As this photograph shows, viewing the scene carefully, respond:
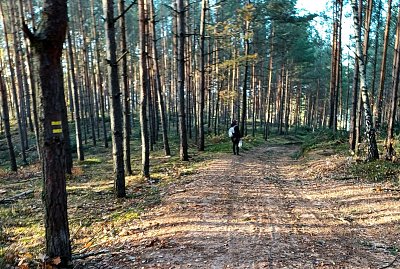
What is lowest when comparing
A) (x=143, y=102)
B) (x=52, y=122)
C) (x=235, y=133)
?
(x=235, y=133)

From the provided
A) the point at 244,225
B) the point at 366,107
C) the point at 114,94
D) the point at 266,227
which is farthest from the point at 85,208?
the point at 366,107

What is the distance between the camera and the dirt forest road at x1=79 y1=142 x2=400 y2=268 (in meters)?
5.16

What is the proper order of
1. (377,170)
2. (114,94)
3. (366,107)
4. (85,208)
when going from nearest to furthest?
(85,208), (114,94), (377,170), (366,107)

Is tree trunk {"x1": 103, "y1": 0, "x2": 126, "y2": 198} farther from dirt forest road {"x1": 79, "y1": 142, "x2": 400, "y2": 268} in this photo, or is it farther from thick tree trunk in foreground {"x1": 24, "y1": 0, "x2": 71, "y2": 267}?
thick tree trunk in foreground {"x1": 24, "y1": 0, "x2": 71, "y2": 267}

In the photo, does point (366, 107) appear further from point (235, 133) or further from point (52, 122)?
point (52, 122)

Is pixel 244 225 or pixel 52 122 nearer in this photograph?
pixel 52 122

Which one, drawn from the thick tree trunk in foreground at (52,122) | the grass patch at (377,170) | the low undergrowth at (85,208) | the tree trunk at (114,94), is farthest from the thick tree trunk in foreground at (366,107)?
the thick tree trunk in foreground at (52,122)

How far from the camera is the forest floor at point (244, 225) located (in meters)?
5.20

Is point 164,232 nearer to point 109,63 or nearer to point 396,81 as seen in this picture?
point 109,63

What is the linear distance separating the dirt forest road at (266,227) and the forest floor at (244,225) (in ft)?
0.06

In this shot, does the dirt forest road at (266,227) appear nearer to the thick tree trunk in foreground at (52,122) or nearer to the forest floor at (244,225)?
the forest floor at (244,225)

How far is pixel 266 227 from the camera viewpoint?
21.4ft

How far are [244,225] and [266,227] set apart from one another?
442 mm

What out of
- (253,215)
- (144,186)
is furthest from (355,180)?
(144,186)
